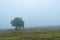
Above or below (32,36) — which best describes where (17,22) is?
above

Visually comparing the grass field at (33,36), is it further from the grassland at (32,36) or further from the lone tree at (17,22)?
the lone tree at (17,22)

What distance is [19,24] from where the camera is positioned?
89375 mm

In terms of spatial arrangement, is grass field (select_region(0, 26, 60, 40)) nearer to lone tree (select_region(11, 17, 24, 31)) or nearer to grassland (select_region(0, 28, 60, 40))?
grassland (select_region(0, 28, 60, 40))

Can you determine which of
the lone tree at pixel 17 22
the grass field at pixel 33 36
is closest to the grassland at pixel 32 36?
the grass field at pixel 33 36

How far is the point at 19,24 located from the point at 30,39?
55.9 m

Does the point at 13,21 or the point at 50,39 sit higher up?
the point at 13,21

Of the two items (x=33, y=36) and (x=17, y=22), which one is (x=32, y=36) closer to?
(x=33, y=36)

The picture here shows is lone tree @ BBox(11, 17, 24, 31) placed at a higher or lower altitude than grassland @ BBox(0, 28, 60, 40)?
higher

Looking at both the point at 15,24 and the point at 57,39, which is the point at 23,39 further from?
the point at 15,24

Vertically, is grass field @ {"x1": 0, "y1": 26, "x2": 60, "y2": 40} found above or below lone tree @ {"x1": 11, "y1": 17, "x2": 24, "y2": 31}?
below

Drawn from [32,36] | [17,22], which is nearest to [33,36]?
[32,36]

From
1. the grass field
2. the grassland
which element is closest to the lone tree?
the grassland

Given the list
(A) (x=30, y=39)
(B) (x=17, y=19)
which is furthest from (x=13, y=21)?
(A) (x=30, y=39)

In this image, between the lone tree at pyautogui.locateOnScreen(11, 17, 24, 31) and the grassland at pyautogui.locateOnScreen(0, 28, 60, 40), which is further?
the lone tree at pyautogui.locateOnScreen(11, 17, 24, 31)
